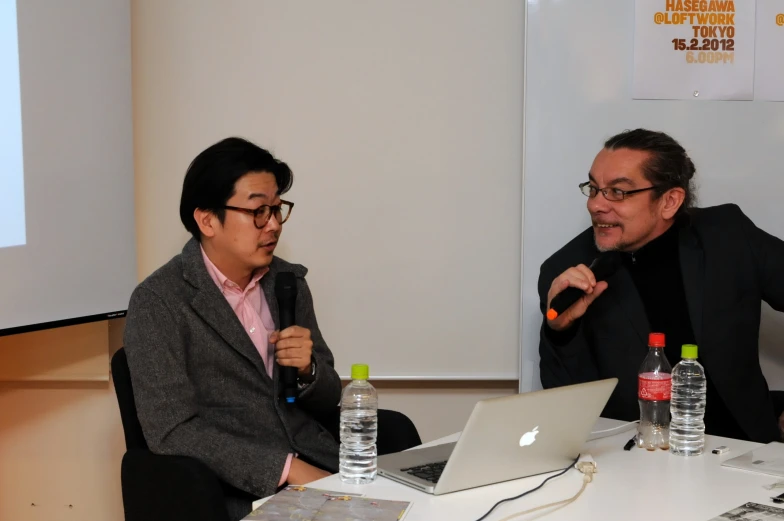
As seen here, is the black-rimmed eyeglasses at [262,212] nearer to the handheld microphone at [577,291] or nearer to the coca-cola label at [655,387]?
the handheld microphone at [577,291]

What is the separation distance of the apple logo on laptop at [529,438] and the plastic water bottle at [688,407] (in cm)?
45

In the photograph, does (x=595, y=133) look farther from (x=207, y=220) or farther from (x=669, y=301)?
(x=207, y=220)

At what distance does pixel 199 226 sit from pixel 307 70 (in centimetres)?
97

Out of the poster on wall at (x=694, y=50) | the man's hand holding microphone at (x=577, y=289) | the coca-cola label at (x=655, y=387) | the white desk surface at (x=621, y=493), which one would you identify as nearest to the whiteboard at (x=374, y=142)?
the poster on wall at (x=694, y=50)

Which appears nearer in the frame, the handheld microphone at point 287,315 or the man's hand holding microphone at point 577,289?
the handheld microphone at point 287,315

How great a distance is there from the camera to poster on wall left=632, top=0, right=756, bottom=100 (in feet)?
9.57

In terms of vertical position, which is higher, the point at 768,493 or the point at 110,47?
the point at 110,47

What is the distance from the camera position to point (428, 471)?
63.9 inches

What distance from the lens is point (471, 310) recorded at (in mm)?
3004

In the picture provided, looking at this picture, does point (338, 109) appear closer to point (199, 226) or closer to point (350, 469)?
point (199, 226)

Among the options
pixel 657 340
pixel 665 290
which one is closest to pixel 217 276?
pixel 657 340

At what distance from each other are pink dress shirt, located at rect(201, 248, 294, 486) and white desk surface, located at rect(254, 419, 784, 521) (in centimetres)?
68

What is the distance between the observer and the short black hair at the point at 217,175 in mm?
2160

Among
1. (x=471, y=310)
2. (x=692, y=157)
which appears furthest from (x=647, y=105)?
(x=471, y=310)
